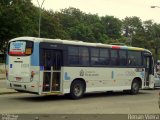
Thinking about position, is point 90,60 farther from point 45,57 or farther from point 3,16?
point 3,16

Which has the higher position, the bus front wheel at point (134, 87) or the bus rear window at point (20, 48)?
the bus rear window at point (20, 48)

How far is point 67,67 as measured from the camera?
66.9ft

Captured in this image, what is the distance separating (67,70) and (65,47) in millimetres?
1098

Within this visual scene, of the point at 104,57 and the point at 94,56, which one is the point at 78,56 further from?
the point at 104,57

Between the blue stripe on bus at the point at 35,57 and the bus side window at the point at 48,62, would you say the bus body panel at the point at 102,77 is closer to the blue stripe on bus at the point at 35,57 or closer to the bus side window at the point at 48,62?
the bus side window at the point at 48,62

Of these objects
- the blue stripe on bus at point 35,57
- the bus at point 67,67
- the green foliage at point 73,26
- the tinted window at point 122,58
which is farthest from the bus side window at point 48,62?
the green foliage at point 73,26

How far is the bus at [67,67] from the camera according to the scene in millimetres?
19036

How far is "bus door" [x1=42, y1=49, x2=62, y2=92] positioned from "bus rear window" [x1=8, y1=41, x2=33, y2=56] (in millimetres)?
712

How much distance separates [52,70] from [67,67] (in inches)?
38.5

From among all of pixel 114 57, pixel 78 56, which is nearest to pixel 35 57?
pixel 78 56

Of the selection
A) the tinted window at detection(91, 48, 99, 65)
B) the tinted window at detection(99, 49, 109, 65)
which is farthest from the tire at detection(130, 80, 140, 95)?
the tinted window at detection(91, 48, 99, 65)

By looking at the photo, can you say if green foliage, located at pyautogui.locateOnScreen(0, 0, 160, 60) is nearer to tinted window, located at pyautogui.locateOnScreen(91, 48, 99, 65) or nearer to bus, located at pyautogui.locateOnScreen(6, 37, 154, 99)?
bus, located at pyautogui.locateOnScreen(6, 37, 154, 99)

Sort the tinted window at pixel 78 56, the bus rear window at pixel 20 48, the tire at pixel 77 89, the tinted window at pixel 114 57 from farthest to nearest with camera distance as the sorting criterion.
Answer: the tinted window at pixel 114 57 → the tinted window at pixel 78 56 → the tire at pixel 77 89 → the bus rear window at pixel 20 48

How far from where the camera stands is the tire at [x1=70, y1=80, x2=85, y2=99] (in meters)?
20.6
